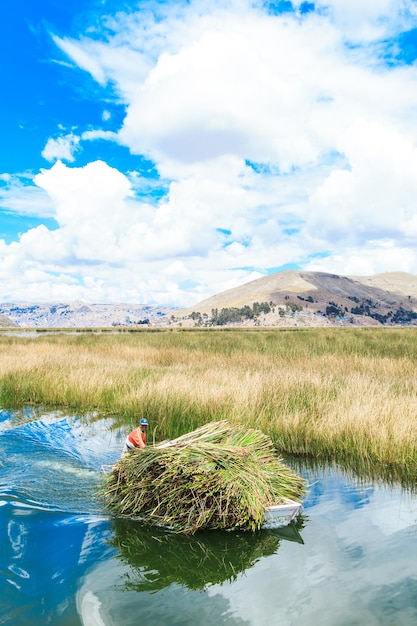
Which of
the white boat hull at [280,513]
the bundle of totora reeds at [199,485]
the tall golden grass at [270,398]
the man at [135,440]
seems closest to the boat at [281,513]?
the white boat hull at [280,513]

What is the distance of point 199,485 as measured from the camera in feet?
22.5

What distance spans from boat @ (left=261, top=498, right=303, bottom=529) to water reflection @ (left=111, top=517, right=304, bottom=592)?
110 millimetres

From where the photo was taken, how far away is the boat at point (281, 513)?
698 cm

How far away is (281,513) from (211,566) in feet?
4.80

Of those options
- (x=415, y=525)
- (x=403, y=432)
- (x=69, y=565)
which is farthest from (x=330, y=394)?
(x=69, y=565)

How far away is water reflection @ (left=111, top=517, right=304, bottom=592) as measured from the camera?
Result: 5.96 m

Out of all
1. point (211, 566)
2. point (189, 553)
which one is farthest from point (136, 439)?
point (211, 566)

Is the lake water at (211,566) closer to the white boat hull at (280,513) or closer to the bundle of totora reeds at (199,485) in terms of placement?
the white boat hull at (280,513)

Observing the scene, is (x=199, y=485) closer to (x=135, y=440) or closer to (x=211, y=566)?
(x=211, y=566)

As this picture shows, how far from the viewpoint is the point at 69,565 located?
20.4 feet

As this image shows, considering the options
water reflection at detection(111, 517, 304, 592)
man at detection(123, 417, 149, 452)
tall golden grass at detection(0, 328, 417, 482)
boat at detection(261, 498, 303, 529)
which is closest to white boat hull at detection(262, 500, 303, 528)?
boat at detection(261, 498, 303, 529)

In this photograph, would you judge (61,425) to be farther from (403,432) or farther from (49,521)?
(403,432)

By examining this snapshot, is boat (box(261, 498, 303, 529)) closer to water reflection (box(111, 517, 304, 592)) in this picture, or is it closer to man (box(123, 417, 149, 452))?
water reflection (box(111, 517, 304, 592))

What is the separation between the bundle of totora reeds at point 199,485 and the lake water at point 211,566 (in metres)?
0.27
